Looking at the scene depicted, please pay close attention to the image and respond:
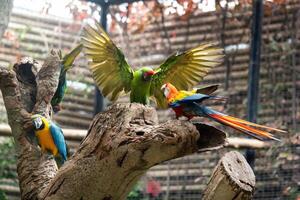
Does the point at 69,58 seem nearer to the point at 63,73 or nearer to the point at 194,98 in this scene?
the point at 63,73

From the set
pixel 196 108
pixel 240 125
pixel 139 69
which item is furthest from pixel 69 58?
pixel 240 125

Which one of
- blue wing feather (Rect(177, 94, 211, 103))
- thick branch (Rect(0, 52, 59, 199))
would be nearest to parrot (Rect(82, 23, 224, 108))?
thick branch (Rect(0, 52, 59, 199))

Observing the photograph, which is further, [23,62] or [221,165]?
[23,62]

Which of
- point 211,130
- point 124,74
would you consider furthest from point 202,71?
point 211,130

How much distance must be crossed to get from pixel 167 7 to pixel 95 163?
219 cm

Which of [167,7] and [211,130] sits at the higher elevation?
[167,7]

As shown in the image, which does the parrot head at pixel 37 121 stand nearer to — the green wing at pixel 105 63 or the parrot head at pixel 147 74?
the green wing at pixel 105 63

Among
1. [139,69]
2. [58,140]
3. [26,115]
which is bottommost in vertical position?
[58,140]

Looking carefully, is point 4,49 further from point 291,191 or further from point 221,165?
point 221,165

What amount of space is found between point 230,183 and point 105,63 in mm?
648

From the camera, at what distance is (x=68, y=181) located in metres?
1.36

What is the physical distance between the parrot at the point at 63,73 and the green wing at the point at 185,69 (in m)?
0.26

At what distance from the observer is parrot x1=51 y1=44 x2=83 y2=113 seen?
5.58 ft

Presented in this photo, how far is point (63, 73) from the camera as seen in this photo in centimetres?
183
